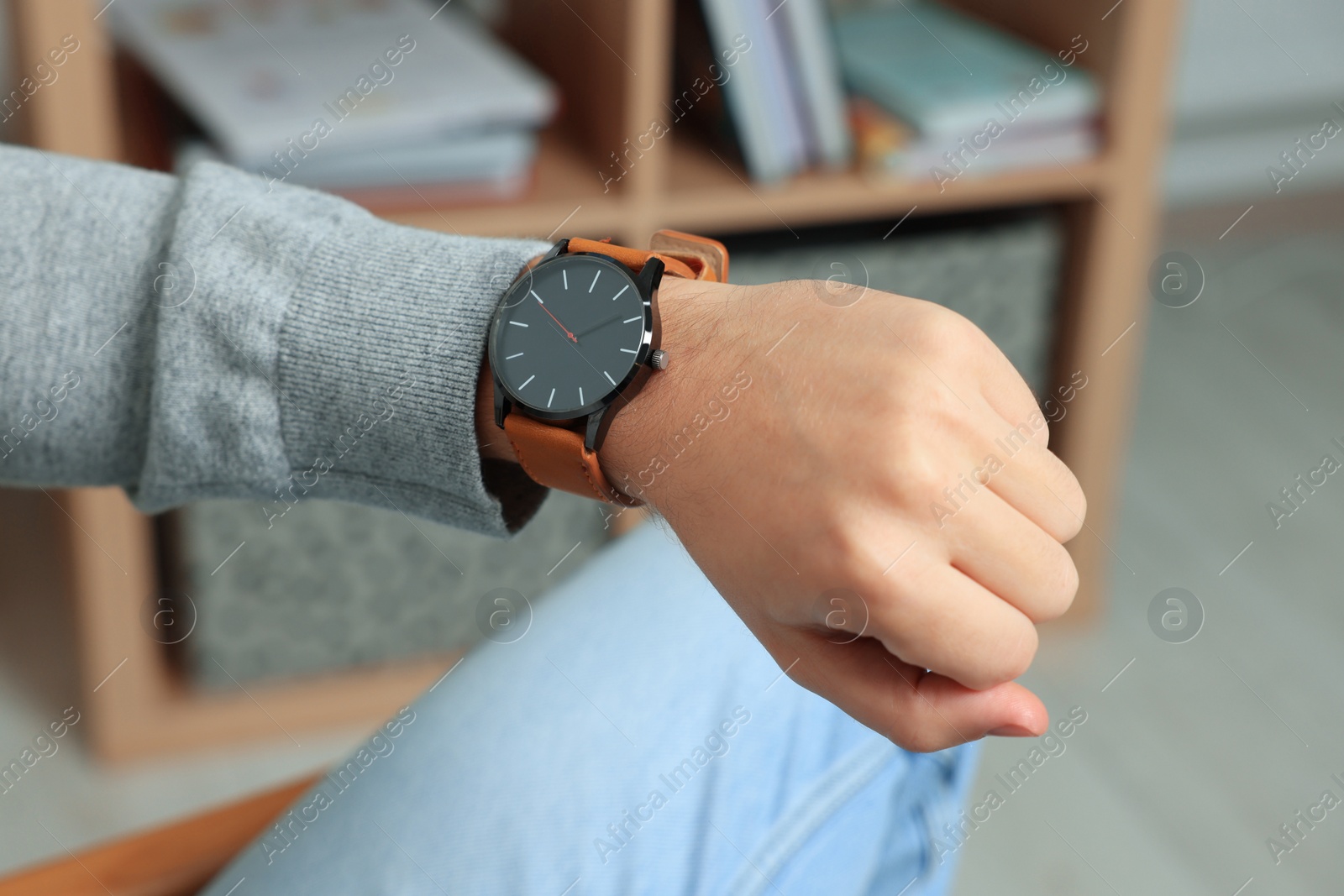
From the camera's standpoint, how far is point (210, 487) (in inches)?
24.7

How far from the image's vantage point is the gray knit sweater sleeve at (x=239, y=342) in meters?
0.58

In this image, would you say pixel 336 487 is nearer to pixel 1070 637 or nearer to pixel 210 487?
pixel 210 487

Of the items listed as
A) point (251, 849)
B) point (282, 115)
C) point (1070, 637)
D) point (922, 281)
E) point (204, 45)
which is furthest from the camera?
point (1070, 637)

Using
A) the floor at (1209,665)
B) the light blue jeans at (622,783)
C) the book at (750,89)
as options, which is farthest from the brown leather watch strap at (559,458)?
the floor at (1209,665)

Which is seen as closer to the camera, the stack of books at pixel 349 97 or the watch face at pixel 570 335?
the watch face at pixel 570 335

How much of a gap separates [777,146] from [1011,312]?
38cm

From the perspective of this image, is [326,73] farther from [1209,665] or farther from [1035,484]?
[1209,665]

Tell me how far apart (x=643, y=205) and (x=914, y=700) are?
900mm

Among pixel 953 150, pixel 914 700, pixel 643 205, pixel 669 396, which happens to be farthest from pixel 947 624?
pixel 953 150

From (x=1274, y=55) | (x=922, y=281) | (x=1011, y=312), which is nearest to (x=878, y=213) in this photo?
(x=922, y=281)

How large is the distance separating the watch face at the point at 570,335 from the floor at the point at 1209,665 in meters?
0.95

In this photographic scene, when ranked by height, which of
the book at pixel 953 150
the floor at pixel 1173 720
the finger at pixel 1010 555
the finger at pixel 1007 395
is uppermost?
the finger at pixel 1007 395

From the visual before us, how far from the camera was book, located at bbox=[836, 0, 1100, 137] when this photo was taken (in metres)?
1.34

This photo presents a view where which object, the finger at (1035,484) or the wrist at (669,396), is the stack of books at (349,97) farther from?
the finger at (1035,484)
